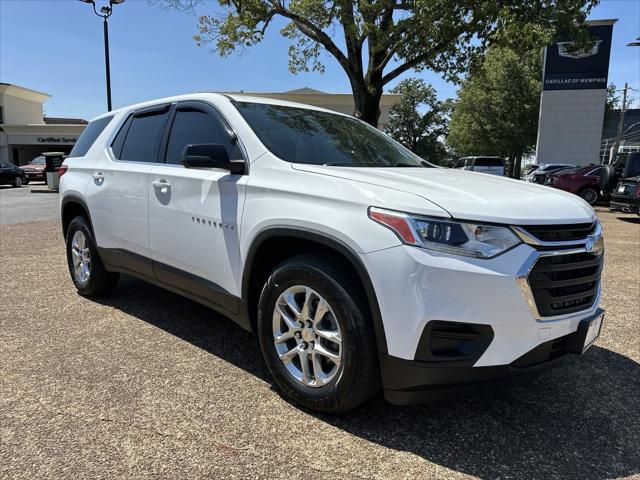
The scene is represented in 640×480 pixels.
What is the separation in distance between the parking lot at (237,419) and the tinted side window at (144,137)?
4.62 ft

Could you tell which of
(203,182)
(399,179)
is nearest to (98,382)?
(203,182)

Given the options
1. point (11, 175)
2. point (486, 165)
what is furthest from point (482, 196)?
point (11, 175)

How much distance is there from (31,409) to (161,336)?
4.02 ft

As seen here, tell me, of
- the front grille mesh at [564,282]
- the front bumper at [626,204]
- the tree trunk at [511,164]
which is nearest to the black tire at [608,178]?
the front bumper at [626,204]

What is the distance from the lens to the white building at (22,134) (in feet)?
138

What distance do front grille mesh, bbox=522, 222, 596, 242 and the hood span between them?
0.08 ft

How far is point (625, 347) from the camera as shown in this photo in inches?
154

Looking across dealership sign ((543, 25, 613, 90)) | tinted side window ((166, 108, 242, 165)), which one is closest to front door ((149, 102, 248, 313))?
tinted side window ((166, 108, 242, 165))

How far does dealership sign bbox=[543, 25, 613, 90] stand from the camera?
85.5 ft

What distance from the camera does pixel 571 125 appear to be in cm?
2717

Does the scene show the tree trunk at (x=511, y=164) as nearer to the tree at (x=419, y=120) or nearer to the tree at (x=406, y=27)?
the tree at (x=419, y=120)

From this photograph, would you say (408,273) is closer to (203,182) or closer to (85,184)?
(203,182)

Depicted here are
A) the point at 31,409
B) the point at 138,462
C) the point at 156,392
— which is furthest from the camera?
the point at 156,392

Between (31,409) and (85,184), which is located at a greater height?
(85,184)
